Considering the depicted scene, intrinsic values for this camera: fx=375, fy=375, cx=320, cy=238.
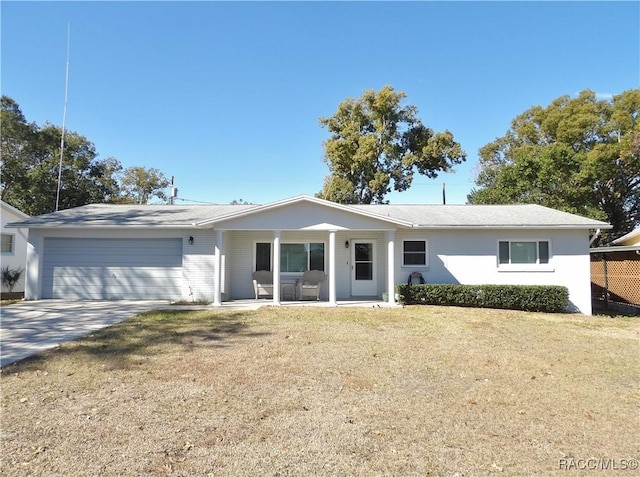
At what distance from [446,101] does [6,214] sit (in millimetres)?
21675

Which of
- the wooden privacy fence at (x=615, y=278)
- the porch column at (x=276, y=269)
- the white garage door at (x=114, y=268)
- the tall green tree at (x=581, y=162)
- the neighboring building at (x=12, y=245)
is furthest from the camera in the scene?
the tall green tree at (x=581, y=162)

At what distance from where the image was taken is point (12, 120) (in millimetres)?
26203

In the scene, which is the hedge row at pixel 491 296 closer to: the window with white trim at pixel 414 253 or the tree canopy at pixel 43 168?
the window with white trim at pixel 414 253

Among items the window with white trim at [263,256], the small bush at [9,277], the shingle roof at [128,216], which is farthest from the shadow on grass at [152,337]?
the small bush at [9,277]

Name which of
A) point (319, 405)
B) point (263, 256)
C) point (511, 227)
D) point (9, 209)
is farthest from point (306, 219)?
point (9, 209)

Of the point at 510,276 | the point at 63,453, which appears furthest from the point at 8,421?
the point at 510,276

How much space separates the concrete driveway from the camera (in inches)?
270

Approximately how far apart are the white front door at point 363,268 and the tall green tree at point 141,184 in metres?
31.6

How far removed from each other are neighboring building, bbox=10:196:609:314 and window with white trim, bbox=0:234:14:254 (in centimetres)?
553

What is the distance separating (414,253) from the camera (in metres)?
13.5

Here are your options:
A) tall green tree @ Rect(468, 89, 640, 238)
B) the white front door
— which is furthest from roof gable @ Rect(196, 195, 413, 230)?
tall green tree @ Rect(468, 89, 640, 238)

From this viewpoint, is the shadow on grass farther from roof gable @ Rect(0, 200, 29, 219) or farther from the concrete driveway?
roof gable @ Rect(0, 200, 29, 219)

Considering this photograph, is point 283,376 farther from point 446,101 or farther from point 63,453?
point 446,101

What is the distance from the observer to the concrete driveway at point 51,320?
6867mm
